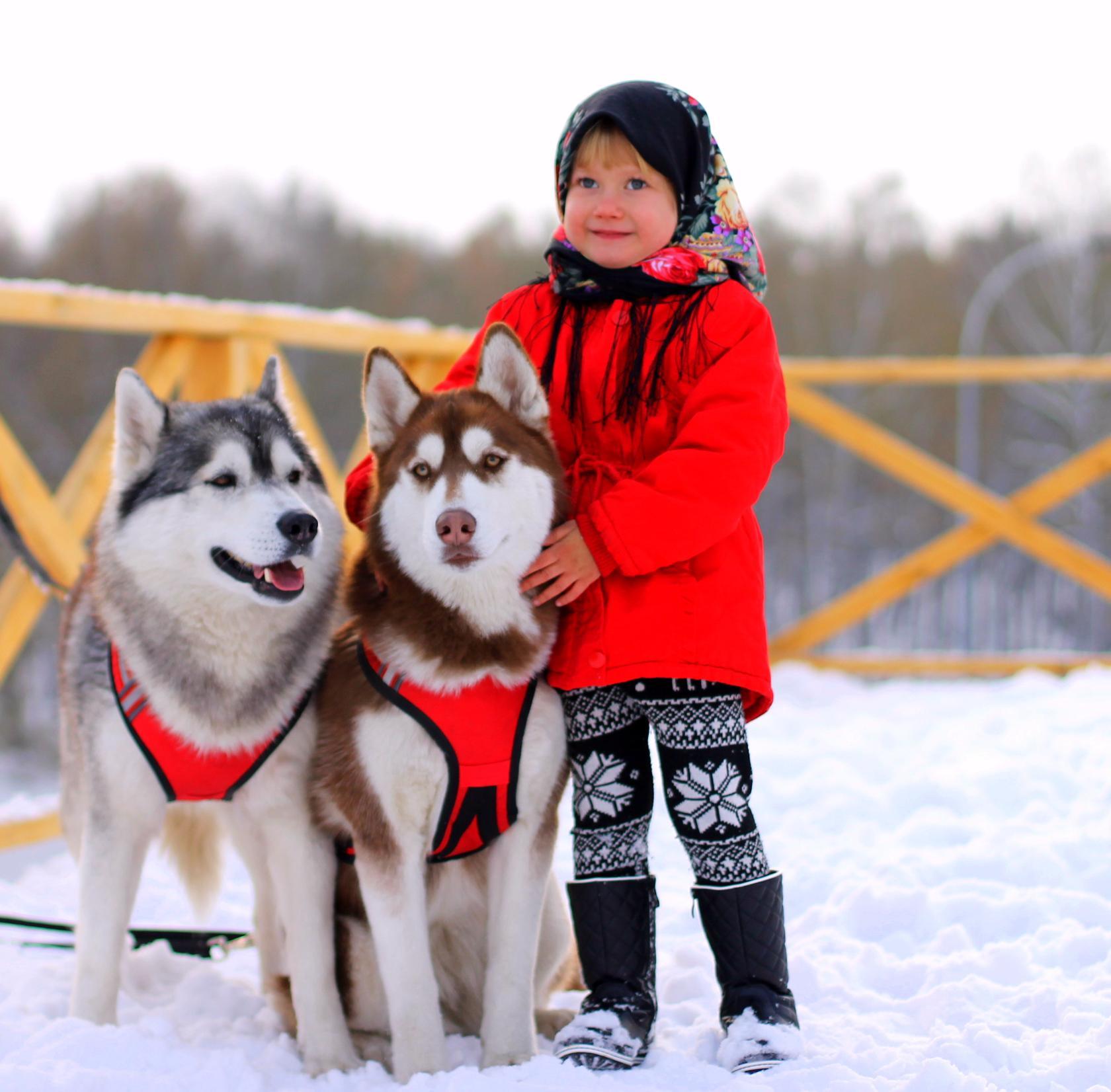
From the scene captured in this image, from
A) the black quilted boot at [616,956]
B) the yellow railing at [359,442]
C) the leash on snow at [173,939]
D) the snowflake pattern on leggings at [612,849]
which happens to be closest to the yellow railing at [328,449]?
the yellow railing at [359,442]

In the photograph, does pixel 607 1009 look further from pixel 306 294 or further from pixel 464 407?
pixel 306 294

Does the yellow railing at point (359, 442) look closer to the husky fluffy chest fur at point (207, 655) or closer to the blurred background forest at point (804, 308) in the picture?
the husky fluffy chest fur at point (207, 655)

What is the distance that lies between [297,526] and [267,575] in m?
0.12

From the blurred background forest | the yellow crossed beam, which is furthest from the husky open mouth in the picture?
the blurred background forest

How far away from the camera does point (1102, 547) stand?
1798cm

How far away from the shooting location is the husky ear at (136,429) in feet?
Result: 6.81

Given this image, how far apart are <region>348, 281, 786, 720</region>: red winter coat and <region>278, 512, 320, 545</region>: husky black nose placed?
0.52 m

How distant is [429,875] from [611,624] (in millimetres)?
638

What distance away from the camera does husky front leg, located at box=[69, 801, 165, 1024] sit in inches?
79.6

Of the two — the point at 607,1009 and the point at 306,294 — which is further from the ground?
the point at 306,294

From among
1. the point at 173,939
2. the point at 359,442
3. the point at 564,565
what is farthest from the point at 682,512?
the point at 359,442

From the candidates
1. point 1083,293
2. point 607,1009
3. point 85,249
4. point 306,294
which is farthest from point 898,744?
point 85,249

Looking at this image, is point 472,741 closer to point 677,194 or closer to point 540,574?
point 540,574

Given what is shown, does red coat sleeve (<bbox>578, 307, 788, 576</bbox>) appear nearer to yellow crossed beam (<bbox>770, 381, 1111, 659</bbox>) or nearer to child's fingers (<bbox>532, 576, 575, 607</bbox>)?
child's fingers (<bbox>532, 576, 575, 607</bbox>)
